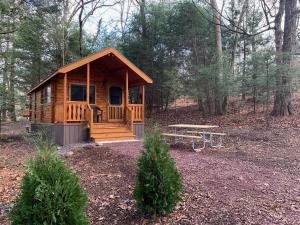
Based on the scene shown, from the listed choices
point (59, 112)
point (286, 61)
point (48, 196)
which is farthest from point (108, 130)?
point (48, 196)

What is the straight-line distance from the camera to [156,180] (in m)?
3.27

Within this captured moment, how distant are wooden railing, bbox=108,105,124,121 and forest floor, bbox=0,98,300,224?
3.90 metres

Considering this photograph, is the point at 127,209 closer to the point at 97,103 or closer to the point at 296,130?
the point at 296,130

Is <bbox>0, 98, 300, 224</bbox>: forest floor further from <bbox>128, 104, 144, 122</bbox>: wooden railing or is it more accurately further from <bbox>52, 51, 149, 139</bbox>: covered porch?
<bbox>128, 104, 144, 122</bbox>: wooden railing

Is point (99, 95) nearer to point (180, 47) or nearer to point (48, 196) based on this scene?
point (180, 47)

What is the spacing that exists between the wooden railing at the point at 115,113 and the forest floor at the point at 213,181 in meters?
3.90

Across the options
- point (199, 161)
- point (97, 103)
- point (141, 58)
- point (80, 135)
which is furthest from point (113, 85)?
point (199, 161)

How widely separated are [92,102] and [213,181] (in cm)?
895

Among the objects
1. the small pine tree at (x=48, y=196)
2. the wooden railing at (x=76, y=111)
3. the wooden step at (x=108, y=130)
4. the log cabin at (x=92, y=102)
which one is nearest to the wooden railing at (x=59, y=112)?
the log cabin at (x=92, y=102)

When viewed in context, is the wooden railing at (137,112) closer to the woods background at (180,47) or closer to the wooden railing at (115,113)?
the wooden railing at (115,113)

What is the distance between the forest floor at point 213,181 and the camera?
3.46 metres

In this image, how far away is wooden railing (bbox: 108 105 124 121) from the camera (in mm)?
12836

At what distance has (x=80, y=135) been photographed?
1032cm

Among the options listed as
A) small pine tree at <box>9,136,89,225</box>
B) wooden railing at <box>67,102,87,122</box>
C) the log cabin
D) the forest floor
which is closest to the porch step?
the log cabin
